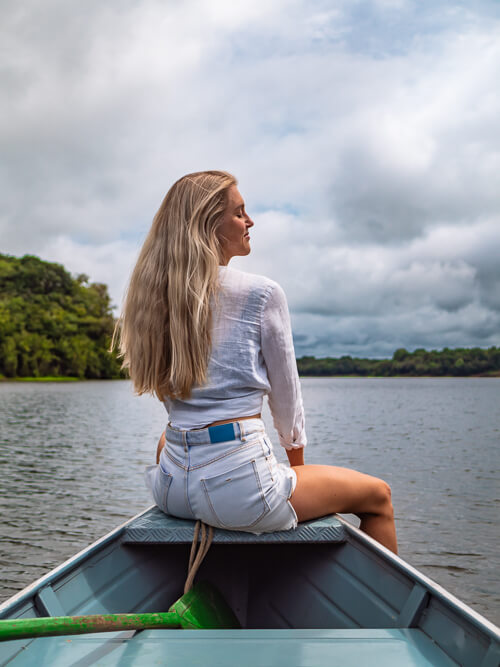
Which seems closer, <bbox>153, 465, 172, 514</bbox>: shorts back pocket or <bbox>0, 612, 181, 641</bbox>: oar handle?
<bbox>0, 612, 181, 641</bbox>: oar handle

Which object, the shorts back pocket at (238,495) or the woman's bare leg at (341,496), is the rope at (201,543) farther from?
the woman's bare leg at (341,496)

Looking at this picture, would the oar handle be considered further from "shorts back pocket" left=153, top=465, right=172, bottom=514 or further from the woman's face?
the woman's face

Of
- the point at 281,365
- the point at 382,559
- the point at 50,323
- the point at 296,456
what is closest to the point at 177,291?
the point at 281,365

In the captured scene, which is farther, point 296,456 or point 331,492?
point 296,456

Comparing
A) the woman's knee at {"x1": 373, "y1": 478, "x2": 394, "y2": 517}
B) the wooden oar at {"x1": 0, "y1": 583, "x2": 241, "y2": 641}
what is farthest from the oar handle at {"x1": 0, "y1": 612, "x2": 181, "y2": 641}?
the woman's knee at {"x1": 373, "y1": 478, "x2": 394, "y2": 517}

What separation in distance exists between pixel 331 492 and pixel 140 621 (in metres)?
0.99

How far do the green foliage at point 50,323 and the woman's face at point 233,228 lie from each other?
5441cm

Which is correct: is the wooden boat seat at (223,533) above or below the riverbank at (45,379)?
above

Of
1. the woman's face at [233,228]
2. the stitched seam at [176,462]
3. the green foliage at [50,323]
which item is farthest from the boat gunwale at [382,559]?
the green foliage at [50,323]

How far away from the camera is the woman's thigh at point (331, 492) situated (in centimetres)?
231

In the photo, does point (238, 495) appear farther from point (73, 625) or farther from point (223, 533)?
point (73, 625)

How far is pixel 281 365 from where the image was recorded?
2.27 metres

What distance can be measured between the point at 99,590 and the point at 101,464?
8.46 meters

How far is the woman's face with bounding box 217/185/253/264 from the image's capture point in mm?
2393
